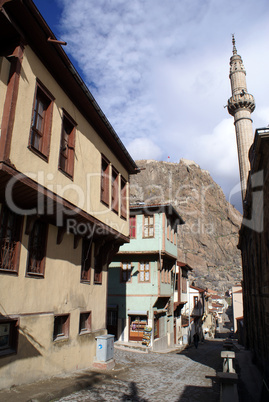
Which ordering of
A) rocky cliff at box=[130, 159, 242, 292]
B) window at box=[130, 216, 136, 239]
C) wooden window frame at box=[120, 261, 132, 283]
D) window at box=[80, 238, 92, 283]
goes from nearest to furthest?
1. window at box=[80, 238, 92, 283]
2. wooden window frame at box=[120, 261, 132, 283]
3. window at box=[130, 216, 136, 239]
4. rocky cliff at box=[130, 159, 242, 292]

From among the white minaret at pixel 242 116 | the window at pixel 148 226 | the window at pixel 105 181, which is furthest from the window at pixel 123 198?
the white minaret at pixel 242 116

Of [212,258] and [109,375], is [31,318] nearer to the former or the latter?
[109,375]

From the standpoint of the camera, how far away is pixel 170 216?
82.2 ft

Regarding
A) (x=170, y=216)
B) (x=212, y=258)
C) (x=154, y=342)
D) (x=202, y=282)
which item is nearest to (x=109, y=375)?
(x=154, y=342)

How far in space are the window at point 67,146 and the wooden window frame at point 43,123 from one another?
911 millimetres

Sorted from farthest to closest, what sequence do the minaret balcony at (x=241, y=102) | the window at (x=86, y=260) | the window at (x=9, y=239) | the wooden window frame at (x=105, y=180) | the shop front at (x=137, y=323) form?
1. the minaret balcony at (x=241, y=102)
2. the shop front at (x=137, y=323)
3. the wooden window frame at (x=105, y=180)
4. the window at (x=86, y=260)
5. the window at (x=9, y=239)

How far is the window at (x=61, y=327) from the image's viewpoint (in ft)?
32.7

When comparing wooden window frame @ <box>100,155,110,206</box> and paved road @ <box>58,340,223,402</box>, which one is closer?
paved road @ <box>58,340,223,402</box>

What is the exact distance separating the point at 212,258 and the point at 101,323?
106391mm

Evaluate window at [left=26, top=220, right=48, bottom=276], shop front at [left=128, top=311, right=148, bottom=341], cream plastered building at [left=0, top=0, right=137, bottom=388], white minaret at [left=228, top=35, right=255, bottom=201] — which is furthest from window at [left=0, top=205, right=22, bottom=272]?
white minaret at [left=228, top=35, right=255, bottom=201]

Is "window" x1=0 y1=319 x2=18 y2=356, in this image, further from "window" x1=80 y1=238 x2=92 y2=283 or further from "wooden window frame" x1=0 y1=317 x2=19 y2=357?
"window" x1=80 y1=238 x2=92 y2=283

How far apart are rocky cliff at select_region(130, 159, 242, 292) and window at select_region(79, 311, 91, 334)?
9172 centimetres

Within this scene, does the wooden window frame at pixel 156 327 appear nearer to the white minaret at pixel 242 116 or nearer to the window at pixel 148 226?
the window at pixel 148 226

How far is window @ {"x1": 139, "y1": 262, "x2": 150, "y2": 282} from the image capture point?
22453mm
